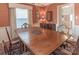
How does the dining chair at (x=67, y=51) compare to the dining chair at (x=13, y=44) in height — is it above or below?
below

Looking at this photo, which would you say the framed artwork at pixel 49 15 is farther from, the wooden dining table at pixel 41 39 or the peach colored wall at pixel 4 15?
the peach colored wall at pixel 4 15

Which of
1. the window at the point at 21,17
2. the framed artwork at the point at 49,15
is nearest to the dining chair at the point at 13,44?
the window at the point at 21,17

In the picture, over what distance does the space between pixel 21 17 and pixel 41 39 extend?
45cm

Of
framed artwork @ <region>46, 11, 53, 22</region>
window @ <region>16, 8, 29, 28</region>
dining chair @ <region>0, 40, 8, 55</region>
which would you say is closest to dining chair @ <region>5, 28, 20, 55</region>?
dining chair @ <region>0, 40, 8, 55</region>

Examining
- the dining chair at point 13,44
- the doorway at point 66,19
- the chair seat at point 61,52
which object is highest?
the doorway at point 66,19

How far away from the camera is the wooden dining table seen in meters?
2.49

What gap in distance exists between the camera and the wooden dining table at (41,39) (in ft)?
8.17

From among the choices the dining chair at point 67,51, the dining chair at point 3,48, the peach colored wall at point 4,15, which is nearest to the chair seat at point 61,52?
the dining chair at point 67,51

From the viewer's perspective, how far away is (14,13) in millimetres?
2594

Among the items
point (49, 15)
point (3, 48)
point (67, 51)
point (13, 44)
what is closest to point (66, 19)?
point (49, 15)

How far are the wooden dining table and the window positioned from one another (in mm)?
107

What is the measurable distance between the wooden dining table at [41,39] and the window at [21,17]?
107 mm

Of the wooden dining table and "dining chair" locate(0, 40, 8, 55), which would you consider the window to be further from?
"dining chair" locate(0, 40, 8, 55)

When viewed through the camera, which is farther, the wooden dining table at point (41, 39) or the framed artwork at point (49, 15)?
the framed artwork at point (49, 15)
